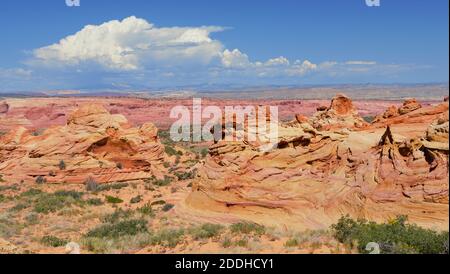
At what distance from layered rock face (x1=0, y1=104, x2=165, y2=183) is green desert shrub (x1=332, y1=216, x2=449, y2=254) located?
19.1 m

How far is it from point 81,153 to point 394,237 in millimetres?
21998

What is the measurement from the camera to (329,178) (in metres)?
17.2

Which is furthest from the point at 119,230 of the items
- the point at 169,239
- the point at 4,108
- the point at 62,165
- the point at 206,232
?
the point at 4,108

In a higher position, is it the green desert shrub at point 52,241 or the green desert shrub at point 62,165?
the green desert shrub at point 62,165

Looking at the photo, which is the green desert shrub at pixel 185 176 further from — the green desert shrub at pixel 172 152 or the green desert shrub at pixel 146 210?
the green desert shrub at pixel 146 210

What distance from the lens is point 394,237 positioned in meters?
12.2

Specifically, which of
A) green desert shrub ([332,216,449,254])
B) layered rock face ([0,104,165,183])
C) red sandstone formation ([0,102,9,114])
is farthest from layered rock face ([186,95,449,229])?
red sandstone formation ([0,102,9,114])

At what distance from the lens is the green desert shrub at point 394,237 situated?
1138 centimetres

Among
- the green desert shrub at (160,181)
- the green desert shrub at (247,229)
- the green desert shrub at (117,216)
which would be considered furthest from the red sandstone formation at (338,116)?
the green desert shrub at (247,229)

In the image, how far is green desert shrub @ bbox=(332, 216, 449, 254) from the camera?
1138cm

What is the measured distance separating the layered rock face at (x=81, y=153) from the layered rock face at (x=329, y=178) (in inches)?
447

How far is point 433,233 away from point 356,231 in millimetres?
2063

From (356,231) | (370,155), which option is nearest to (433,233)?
(356,231)

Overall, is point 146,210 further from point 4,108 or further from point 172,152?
point 4,108
